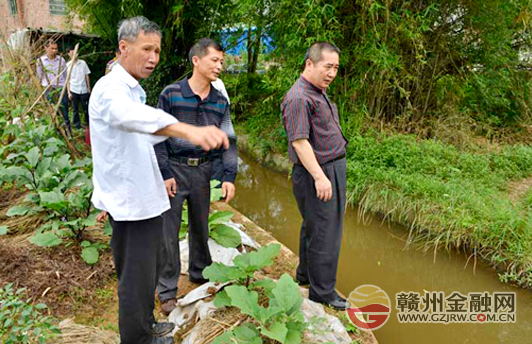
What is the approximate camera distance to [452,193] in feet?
14.1

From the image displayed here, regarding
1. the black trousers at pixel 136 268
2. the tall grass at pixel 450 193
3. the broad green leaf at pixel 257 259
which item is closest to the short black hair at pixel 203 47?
the black trousers at pixel 136 268

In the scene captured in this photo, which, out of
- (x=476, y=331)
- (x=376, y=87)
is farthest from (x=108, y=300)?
(x=376, y=87)

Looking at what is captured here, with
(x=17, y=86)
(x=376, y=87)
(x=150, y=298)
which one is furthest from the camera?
(x=376, y=87)

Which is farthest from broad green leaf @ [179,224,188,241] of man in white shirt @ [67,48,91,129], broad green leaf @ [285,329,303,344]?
man in white shirt @ [67,48,91,129]

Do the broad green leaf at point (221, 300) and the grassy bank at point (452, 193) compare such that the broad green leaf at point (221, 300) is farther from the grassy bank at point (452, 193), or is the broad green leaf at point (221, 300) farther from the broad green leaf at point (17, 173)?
the grassy bank at point (452, 193)

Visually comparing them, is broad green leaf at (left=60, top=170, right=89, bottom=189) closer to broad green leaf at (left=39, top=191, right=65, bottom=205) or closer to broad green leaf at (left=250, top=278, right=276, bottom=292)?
broad green leaf at (left=39, top=191, right=65, bottom=205)

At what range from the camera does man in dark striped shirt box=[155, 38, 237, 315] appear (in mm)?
2309

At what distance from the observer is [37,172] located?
130 inches

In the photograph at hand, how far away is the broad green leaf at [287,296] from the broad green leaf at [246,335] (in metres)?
0.18

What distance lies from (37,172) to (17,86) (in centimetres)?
199

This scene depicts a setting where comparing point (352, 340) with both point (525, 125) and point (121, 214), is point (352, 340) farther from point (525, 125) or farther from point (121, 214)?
point (525, 125)

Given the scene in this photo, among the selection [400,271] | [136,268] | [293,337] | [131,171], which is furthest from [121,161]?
[400,271]

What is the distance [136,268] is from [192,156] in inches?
32.2

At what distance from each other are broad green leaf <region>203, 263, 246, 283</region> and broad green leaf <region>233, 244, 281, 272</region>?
4 centimetres
